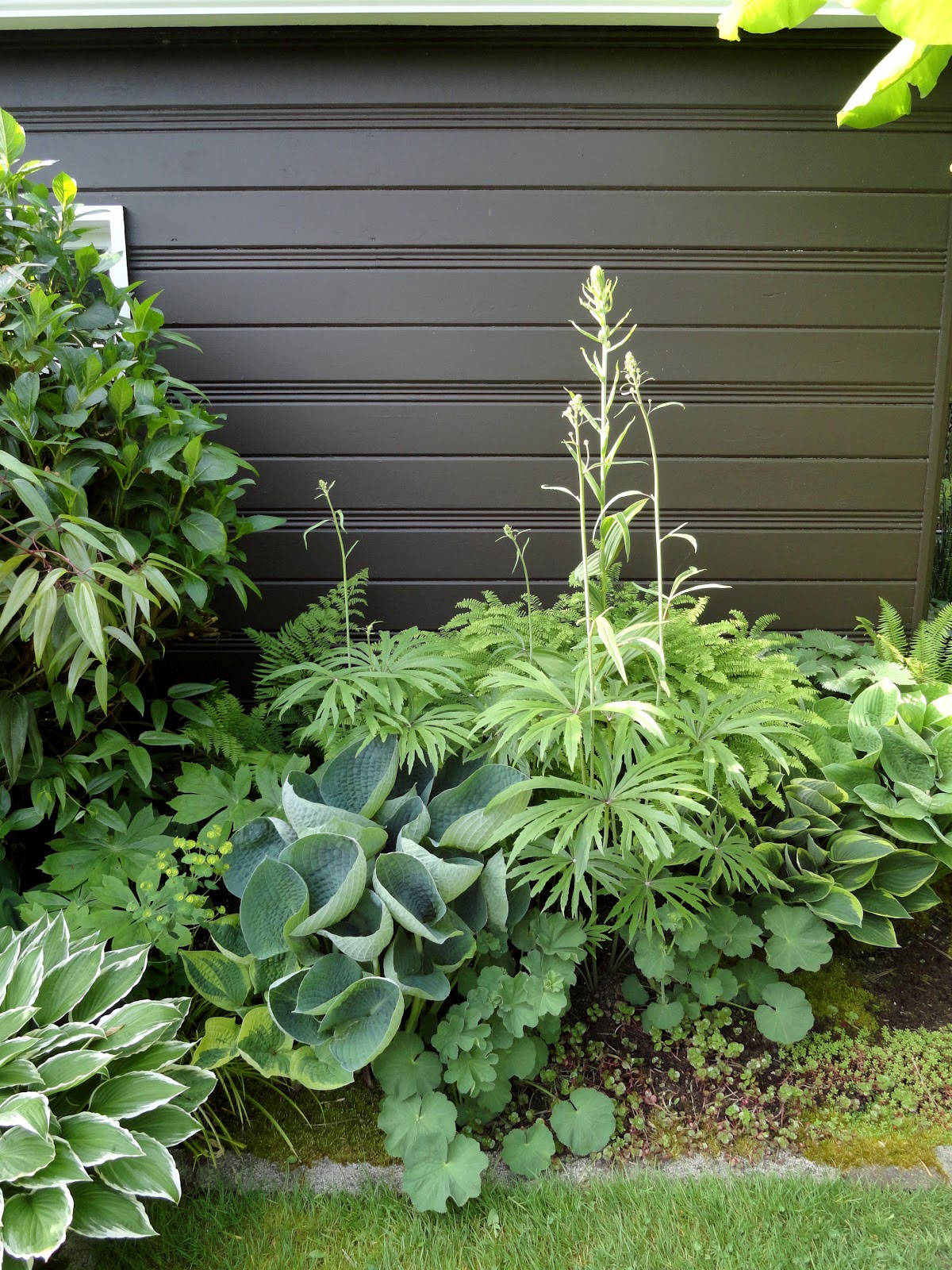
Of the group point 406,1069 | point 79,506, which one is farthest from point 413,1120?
point 79,506

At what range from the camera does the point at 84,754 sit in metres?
2.40

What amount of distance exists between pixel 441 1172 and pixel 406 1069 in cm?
23

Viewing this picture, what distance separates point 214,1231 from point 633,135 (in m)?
3.75

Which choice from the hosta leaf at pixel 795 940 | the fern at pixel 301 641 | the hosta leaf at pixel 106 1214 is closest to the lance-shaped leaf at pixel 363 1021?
the hosta leaf at pixel 106 1214

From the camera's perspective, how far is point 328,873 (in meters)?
1.93

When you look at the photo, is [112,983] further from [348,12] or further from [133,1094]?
[348,12]

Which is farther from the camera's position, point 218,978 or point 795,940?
point 795,940

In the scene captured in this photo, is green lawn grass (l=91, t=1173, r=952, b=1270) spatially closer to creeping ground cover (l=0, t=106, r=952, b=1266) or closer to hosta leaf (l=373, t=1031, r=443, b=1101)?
creeping ground cover (l=0, t=106, r=952, b=1266)

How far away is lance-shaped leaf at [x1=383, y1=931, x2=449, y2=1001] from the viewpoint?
183cm

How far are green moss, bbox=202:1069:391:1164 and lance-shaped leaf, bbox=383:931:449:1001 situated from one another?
360 millimetres

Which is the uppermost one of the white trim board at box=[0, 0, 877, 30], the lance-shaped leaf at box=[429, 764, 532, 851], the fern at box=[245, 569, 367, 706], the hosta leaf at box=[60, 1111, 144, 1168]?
the white trim board at box=[0, 0, 877, 30]

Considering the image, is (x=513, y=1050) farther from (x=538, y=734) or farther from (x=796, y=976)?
(x=796, y=976)

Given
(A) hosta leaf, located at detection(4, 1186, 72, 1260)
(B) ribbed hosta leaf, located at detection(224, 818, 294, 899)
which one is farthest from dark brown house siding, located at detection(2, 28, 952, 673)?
(A) hosta leaf, located at detection(4, 1186, 72, 1260)

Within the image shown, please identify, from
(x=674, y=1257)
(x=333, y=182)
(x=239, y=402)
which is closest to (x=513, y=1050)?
(x=674, y=1257)
